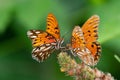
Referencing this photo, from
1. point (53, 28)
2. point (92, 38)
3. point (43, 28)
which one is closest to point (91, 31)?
point (92, 38)

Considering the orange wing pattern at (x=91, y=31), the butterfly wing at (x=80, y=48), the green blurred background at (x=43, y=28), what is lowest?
the butterfly wing at (x=80, y=48)

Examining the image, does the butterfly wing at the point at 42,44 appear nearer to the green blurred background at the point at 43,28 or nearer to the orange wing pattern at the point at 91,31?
the orange wing pattern at the point at 91,31

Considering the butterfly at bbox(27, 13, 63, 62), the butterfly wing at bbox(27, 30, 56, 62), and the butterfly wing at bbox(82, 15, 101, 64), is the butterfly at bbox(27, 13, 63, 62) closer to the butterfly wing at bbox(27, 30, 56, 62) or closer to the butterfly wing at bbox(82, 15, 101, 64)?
the butterfly wing at bbox(27, 30, 56, 62)

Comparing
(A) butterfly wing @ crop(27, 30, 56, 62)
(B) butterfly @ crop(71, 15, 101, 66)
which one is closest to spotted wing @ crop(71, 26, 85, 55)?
(B) butterfly @ crop(71, 15, 101, 66)

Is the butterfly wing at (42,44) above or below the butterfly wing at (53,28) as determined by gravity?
below

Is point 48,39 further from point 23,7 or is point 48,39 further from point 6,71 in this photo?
point 6,71

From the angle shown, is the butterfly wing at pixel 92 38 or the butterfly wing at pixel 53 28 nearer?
the butterfly wing at pixel 92 38

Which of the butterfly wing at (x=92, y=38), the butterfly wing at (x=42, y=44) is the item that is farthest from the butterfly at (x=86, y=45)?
the butterfly wing at (x=42, y=44)
